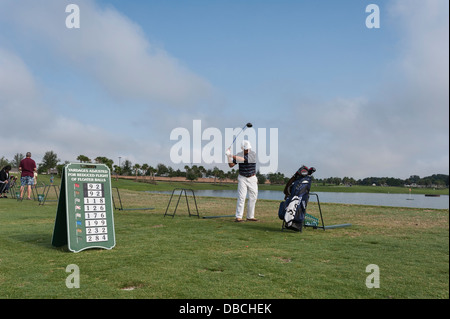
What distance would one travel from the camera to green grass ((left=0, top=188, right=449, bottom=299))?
4695mm

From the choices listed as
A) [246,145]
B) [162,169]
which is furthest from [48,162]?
[246,145]

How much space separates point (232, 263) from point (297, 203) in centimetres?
431

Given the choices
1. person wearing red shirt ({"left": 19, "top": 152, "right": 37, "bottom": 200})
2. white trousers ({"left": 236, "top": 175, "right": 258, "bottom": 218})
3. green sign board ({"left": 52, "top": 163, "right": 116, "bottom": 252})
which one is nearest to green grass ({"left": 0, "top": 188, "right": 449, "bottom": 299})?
green sign board ({"left": 52, "top": 163, "right": 116, "bottom": 252})

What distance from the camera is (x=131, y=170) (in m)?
129

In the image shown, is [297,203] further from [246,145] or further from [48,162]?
[48,162]

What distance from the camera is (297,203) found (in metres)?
10.0

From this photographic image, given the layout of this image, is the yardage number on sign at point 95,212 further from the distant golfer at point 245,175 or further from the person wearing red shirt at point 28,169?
the person wearing red shirt at point 28,169

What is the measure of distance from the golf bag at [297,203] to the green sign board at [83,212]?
470 cm

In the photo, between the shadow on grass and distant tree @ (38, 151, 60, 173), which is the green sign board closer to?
the shadow on grass

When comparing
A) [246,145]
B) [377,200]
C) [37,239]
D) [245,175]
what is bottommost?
[377,200]

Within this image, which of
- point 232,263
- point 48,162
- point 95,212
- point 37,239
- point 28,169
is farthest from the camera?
point 48,162

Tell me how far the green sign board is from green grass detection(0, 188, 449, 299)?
0.29 m

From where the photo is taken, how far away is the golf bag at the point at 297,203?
9922 millimetres
